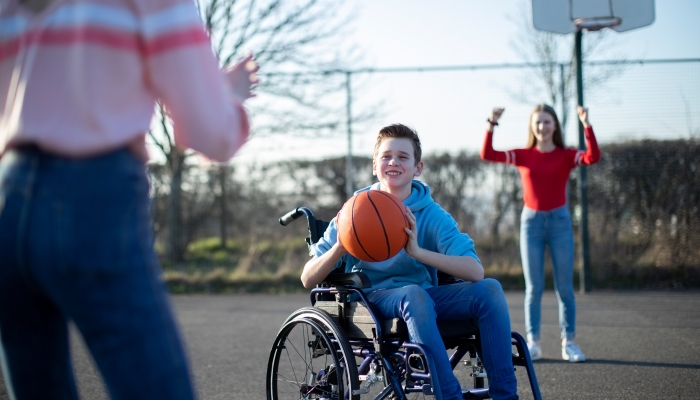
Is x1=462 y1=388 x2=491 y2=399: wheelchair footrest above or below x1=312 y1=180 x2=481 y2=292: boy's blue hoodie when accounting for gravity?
below

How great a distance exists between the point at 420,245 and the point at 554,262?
103 inches

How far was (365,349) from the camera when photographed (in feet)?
11.7

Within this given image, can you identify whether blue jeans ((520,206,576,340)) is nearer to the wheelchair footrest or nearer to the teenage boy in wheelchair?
the teenage boy in wheelchair

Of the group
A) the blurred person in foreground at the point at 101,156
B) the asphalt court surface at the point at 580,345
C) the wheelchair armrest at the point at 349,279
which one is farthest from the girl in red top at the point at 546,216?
the blurred person in foreground at the point at 101,156

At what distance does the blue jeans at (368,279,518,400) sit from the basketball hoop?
22.7 ft

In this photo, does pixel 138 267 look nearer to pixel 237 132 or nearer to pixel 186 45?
pixel 237 132

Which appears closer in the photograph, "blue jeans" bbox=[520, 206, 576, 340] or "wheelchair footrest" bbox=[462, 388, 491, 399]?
"wheelchair footrest" bbox=[462, 388, 491, 399]

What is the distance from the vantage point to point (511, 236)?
1091 cm

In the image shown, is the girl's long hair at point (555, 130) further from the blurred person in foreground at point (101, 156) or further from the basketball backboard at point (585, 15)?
the blurred person in foreground at point (101, 156)

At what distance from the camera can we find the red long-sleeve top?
19.7 ft

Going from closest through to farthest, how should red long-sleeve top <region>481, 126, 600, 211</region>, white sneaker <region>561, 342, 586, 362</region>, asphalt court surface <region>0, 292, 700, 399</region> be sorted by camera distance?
asphalt court surface <region>0, 292, 700, 399</region>, white sneaker <region>561, 342, 586, 362</region>, red long-sleeve top <region>481, 126, 600, 211</region>

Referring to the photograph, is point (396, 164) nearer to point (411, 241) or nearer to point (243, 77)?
point (411, 241)

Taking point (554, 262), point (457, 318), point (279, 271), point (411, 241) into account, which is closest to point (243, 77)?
point (411, 241)

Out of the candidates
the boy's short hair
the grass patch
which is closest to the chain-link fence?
the grass patch
